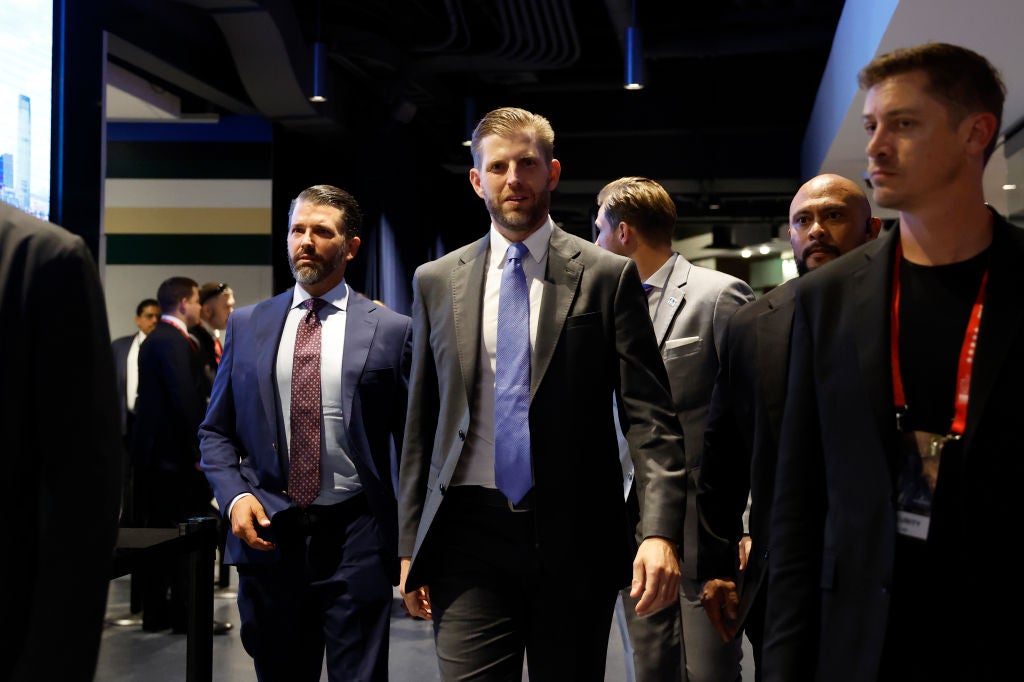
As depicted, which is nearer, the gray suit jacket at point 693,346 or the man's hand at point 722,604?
the man's hand at point 722,604

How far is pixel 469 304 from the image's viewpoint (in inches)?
95.5

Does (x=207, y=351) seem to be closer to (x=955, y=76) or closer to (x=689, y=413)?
(x=689, y=413)

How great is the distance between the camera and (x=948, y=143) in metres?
1.68

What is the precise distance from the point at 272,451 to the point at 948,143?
6.25 feet

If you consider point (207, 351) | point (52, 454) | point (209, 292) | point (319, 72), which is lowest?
point (207, 351)

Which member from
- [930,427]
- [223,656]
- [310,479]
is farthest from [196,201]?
[930,427]

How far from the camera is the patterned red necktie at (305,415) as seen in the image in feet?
9.67

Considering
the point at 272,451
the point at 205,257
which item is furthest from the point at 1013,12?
the point at 205,257

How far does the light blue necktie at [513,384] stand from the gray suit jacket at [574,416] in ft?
0.09

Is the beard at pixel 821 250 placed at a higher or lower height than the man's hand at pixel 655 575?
higher

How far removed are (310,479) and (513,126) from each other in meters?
1.11

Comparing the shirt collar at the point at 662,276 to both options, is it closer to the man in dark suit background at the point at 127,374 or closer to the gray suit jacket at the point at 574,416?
the gray suit jacket at the point at 574,416

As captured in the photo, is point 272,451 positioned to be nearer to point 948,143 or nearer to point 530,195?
point 530,195

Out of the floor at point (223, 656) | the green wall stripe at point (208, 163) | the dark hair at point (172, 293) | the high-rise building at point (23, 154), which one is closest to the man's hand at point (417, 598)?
the floor at point (223, 656)
